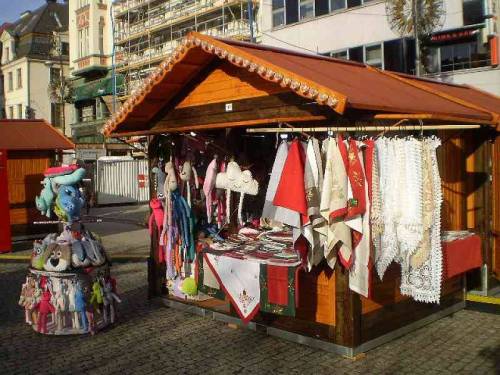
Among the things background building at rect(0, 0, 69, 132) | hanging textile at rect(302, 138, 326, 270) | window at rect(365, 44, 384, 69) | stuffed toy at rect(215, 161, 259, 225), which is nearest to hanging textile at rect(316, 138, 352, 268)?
hanging textile at rect(302, 138, 326, 270)

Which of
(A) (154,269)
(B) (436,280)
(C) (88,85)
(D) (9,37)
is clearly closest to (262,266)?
(B) (436,280)

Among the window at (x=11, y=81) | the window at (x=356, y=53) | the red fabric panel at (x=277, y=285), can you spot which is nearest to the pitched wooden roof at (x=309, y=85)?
the red fabric panel at (x=277, y=285)

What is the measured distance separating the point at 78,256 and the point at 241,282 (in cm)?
202

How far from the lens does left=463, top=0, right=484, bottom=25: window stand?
1852cm

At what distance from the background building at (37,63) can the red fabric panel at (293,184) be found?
41188 mm

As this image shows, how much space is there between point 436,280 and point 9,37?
1958 inches

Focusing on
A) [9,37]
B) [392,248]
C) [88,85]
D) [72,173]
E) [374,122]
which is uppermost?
[9,37]

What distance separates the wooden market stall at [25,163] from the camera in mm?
13555

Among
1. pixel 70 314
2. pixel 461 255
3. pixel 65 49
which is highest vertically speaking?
pixel 65 49

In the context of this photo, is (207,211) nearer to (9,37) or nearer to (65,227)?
(65,227)

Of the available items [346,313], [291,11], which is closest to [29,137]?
[346,313]

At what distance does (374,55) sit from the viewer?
867 inches

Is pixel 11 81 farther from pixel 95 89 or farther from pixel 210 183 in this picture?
pixel 210 183

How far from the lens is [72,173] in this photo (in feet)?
23.8
